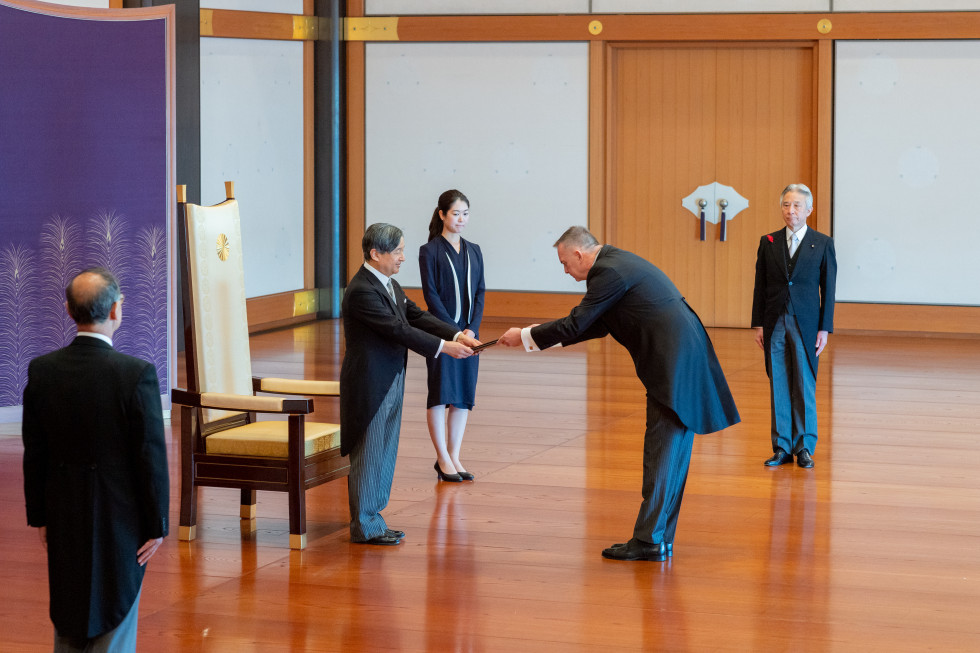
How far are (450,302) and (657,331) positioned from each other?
4.65 feet

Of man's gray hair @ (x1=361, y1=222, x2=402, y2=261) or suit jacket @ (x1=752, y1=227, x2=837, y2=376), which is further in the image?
suit jacket @ (x1=752, y1=227, x2=837, y2=376)

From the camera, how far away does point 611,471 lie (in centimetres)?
562

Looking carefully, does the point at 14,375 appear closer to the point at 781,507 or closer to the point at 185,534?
the point at 185,534

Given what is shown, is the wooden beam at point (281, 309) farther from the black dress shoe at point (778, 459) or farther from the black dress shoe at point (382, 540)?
the black dress shoe at point (382, 540)

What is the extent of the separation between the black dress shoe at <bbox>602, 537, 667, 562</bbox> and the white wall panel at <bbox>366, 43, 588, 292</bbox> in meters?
7.02

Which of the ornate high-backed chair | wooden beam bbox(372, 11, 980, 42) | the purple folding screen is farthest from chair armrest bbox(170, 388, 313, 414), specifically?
wooden beam bbox(372, 11, 980, 42)

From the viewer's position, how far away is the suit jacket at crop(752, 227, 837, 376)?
5.77m

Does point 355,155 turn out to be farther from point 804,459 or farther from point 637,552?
point 637,552

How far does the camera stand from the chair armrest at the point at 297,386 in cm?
478

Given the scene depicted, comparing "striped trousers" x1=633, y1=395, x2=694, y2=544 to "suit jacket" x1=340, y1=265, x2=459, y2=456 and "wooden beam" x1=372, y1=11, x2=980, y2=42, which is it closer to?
"suit jacket" x1=340, y1=265, x2=459, y2=456

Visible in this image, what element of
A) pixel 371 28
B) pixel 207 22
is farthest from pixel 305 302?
pixel 207 22

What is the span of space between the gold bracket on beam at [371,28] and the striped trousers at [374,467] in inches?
297

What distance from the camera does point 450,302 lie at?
213 inches

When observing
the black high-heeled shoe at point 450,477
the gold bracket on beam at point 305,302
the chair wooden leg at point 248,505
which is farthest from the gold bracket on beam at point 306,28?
the chair wooden leg at point 248,505
